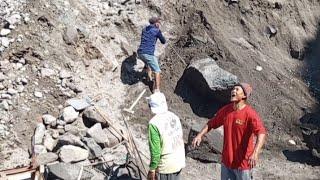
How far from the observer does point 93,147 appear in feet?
28.8

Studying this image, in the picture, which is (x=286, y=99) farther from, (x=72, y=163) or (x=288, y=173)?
(x=72, y=163)

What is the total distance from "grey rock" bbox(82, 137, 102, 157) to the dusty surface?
0.97m

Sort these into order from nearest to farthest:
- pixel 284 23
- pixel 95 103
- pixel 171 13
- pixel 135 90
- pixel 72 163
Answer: pixel 72 163 < pixel 95 103 < pixel 135 90 < pixel 171 13 < pixel 284 23

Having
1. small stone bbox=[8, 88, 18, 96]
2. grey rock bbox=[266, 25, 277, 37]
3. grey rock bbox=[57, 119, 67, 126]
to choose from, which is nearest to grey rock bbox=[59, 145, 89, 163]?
grey rock bbox=[57, 119, 67, 126]

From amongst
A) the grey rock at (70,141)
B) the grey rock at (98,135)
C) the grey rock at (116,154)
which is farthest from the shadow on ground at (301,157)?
the grey rock at (70,141)

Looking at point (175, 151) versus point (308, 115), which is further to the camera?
point (308, 115)

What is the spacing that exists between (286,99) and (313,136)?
164 cm

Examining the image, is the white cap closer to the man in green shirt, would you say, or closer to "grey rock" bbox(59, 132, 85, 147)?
the man in green shirt

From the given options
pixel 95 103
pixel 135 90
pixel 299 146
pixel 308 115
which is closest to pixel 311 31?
pixel 308 115

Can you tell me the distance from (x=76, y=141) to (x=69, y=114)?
84 centimetres

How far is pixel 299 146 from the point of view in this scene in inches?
403

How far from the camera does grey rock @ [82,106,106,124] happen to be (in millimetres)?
9484

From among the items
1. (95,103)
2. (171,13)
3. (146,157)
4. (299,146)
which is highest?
(171,13)

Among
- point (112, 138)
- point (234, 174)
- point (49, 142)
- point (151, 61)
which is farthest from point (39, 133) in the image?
point (234, 174)
